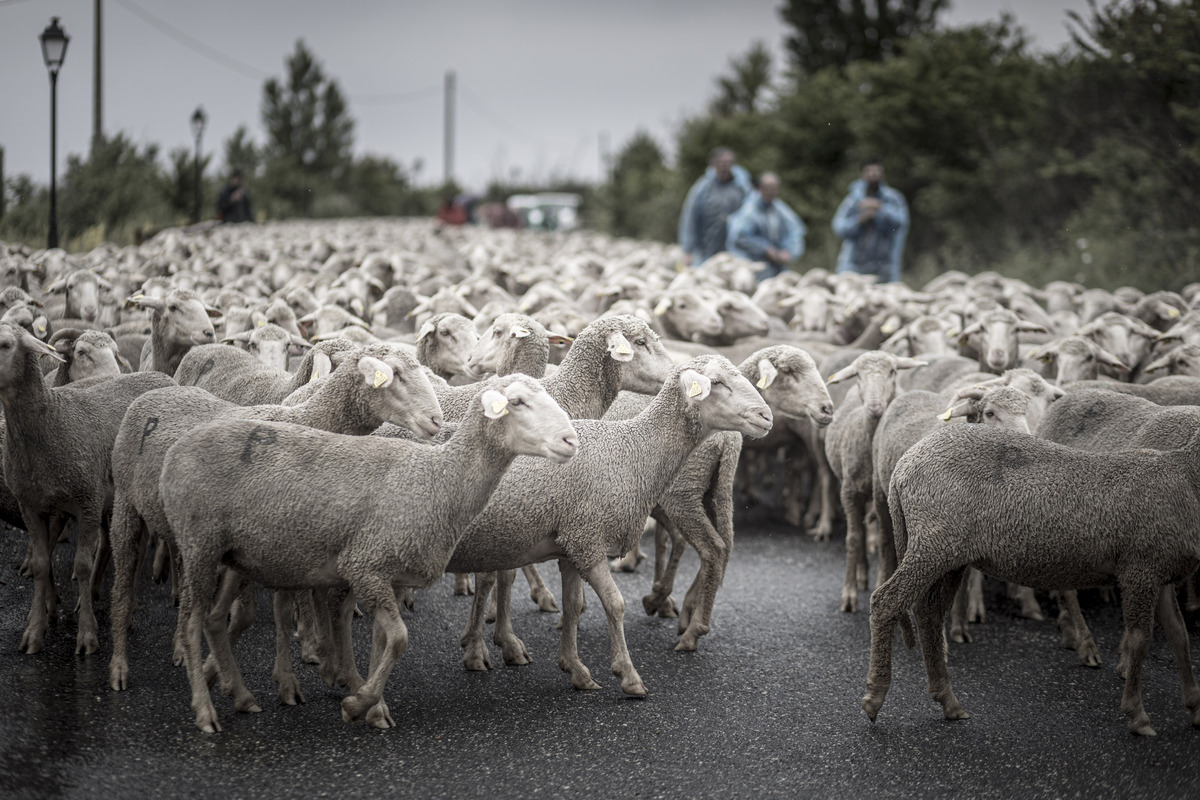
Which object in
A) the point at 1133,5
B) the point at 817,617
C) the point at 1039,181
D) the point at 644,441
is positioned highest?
the point at 1133,5

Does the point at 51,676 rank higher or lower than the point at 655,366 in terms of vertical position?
lower

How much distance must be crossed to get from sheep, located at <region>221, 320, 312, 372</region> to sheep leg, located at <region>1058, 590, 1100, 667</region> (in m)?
4.59

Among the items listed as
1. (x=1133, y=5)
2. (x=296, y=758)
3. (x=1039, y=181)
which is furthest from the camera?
(x=1039, y=181)

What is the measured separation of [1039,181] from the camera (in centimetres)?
2139

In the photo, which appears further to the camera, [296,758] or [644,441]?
[644,441]

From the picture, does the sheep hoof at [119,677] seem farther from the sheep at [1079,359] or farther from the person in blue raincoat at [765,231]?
the person in blue raincoat at [765,231]

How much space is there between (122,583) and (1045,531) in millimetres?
4009

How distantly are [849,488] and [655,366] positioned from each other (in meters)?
1.67

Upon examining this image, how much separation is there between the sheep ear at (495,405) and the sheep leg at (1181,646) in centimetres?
295

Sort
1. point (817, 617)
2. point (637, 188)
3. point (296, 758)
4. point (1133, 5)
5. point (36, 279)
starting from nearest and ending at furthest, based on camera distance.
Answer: point (296, 758)
point (817, 617)
point (36, 279)
point (1133, 5)
point (637, 188)

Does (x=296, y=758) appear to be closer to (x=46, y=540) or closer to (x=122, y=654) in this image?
(x=122, y=654)

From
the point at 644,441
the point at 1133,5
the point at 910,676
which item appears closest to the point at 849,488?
the point at 910,676

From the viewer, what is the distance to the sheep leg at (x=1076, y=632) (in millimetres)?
5777

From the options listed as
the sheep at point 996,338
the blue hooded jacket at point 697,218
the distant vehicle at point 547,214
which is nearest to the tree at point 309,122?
the distant vehicle at point 547,214
